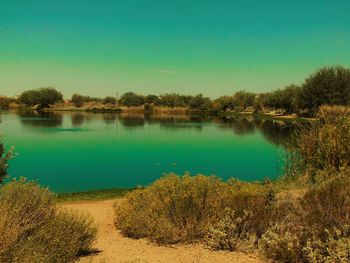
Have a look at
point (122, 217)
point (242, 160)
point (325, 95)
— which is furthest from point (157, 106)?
point (122, 217)

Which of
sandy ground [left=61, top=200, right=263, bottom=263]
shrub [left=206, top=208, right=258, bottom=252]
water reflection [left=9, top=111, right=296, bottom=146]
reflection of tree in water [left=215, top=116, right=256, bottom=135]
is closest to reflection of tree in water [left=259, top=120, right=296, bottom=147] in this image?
water reflection [left=9, top=111, right=296, bottom=146]

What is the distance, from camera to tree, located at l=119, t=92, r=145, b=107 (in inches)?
6304

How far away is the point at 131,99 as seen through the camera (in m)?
162

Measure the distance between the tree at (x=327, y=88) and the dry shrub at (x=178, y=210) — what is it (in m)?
64.9

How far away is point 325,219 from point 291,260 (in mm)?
1051

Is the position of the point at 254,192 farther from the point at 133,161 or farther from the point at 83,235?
the point at 133,161

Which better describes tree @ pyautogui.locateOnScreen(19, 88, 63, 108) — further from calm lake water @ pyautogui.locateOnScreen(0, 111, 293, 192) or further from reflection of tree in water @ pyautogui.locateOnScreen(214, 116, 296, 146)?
calm lake water @ pyautogui.locateOnScreen(0, 111, 293, 192)

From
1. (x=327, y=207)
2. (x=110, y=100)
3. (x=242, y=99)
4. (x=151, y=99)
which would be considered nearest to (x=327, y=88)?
(x=327, y=207)

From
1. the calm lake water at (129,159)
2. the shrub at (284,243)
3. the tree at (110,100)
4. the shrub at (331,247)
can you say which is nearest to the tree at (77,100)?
the tree at (110,100)

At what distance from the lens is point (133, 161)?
30188mm

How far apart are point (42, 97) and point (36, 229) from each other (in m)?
159

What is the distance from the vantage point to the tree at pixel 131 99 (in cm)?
16012

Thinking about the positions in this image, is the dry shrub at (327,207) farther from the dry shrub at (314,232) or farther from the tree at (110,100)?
the tree at (110,100)

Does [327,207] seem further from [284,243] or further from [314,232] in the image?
[284,243]
